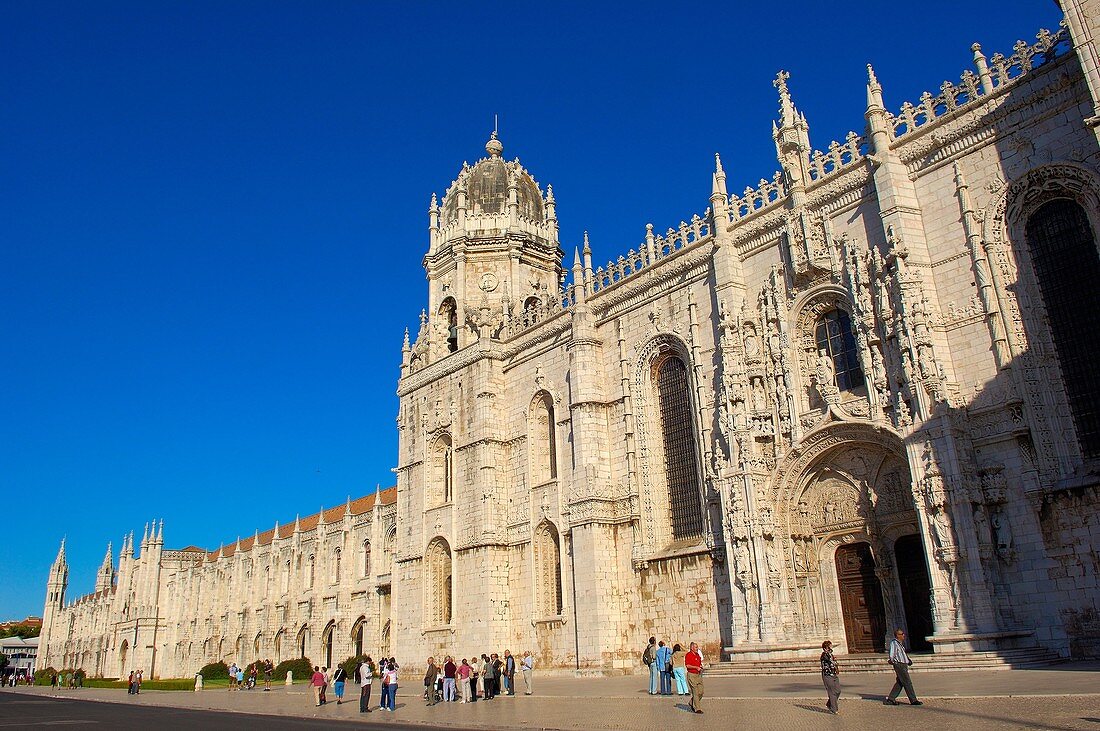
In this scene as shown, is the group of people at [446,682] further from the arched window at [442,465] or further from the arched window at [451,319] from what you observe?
the arched window at [451,319]

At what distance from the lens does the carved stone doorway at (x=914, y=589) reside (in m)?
21.8

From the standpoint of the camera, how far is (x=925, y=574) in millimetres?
21812

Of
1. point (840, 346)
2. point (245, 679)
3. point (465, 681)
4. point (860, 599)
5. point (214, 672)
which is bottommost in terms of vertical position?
point (465, 681)

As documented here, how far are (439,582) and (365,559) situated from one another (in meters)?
19.3

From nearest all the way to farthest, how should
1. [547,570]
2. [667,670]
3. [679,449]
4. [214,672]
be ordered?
[667,670] → [679,449] → [547,570] → [214,672]

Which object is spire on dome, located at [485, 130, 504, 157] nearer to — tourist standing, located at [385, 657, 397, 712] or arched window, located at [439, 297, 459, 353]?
arched window, located at [439, 297, 459, 353]

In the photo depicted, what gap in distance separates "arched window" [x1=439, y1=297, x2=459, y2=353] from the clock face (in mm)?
1556

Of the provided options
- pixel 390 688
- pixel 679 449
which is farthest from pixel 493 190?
pixel 390 688

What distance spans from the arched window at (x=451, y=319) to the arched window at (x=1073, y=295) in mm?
24892

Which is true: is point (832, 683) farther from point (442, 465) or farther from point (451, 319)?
point (451, 319)

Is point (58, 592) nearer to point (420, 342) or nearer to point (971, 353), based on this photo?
point (420, 342)

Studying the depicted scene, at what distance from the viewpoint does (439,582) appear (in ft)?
117

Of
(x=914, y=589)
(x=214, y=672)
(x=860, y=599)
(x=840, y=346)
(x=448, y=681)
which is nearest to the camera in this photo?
(x=914, y=589)

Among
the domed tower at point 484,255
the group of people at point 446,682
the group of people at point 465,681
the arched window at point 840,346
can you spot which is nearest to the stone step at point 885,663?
the group of people at point 465,681
